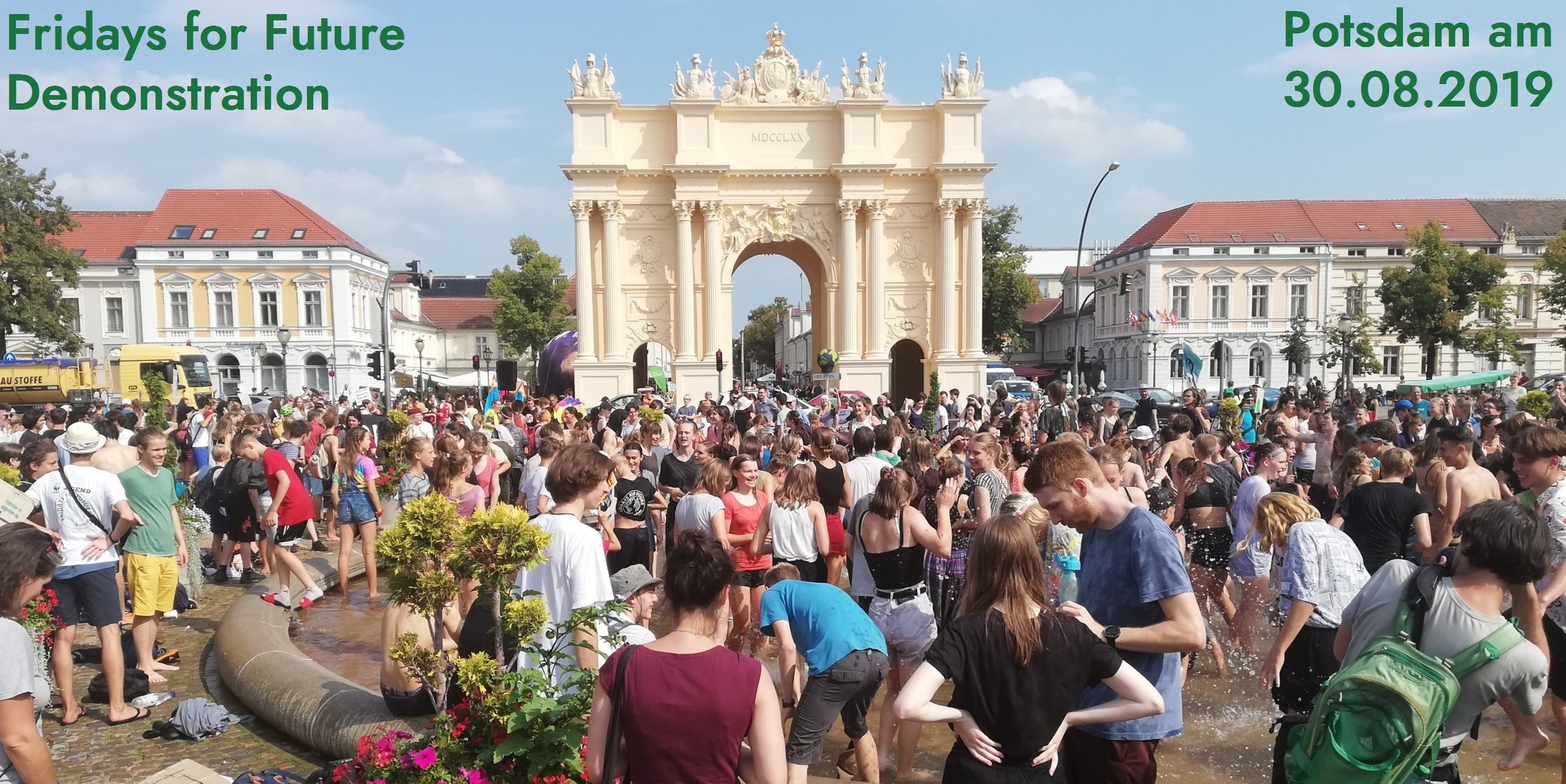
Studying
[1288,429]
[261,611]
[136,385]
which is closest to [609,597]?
[261,611]

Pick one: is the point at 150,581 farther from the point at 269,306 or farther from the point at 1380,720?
the point at 269,306

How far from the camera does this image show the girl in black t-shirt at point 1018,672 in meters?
2.96

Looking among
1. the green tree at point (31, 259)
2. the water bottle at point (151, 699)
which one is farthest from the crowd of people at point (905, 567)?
the green tree at point (31, 259)

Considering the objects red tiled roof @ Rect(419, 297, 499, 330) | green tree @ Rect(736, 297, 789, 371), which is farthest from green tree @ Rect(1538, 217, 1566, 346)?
green tree @ Rect(736, 297, 789, 371)

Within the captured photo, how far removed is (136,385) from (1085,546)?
42.9m

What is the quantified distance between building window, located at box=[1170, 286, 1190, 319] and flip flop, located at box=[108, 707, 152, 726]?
58.8m

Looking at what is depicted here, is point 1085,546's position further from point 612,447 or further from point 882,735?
point 612,447

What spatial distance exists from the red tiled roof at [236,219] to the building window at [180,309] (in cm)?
286

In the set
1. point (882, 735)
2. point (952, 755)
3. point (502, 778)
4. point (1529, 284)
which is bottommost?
point (882, 735)

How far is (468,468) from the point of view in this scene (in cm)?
757

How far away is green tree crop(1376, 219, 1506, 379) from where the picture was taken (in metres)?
44.8

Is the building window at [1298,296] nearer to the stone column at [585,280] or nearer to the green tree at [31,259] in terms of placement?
the stone column at [585,280]

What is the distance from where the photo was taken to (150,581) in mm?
6785

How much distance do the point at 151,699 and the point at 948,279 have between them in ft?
109
